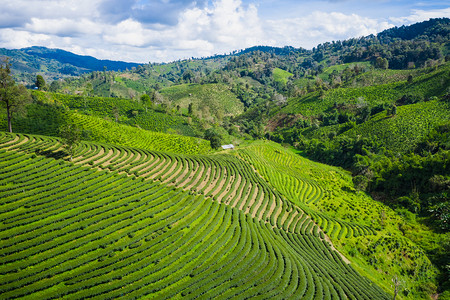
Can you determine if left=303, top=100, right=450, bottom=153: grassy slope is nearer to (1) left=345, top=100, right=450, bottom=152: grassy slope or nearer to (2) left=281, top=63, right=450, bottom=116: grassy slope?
(1) left=345, top=100, right=450, bottom=152: grassy slope

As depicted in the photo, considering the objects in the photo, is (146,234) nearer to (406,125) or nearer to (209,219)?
(209,219)

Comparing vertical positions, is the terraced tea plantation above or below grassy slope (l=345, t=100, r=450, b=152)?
below

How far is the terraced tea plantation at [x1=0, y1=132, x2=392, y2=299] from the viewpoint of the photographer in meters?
31.8

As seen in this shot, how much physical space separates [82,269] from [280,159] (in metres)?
93.1

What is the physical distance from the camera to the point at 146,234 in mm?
39844

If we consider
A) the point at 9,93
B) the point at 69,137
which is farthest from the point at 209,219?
the point at 9,93

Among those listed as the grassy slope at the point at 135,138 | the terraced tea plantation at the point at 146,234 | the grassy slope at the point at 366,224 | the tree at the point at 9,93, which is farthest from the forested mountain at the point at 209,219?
the tree at the point at 9,93

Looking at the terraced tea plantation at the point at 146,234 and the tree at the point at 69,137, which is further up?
the tree at the point at 69,137

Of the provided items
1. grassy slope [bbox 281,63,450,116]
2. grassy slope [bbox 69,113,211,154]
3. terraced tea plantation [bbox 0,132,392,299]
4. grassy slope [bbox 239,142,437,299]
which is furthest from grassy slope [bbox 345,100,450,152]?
grassy slope [bbox 69,113,211,154]

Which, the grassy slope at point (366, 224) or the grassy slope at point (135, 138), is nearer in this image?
the grassy slope at point (366, 224)

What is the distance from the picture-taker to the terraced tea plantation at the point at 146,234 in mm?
31844

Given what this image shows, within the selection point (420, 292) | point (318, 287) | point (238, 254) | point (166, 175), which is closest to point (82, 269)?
point (238, 254)

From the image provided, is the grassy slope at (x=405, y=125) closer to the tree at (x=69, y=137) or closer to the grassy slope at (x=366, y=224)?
the grassy slope at (x=366, y=224)

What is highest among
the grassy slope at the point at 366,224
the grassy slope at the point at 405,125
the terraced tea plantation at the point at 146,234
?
the grassy slope at the point at 405,125
